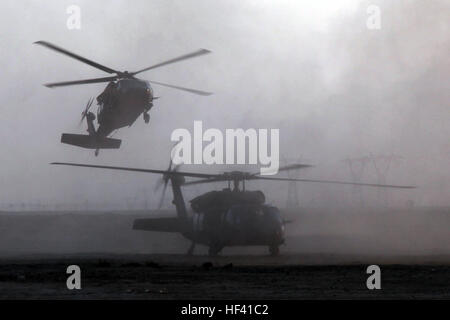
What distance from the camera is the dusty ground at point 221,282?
22.7 metres

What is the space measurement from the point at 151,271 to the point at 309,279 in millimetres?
5808

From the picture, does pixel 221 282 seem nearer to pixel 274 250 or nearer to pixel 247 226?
pixel 247 226

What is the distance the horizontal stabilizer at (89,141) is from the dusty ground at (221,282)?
753 cm

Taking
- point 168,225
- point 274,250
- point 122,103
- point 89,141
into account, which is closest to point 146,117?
point 122,103

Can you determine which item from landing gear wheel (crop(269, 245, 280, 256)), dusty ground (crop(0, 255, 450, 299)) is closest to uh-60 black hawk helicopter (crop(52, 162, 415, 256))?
landing gear wheel (crop(269, 245, 280, 256))

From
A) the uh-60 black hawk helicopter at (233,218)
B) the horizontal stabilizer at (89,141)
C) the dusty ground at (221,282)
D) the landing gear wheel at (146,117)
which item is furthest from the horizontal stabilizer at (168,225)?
the dusty ground at (221,282)

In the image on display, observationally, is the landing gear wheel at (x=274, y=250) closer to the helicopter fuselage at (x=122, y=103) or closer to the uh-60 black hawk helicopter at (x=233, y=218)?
the uh-60 black hawk helicopter at (x=233, y=218)

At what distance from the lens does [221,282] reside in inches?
1032

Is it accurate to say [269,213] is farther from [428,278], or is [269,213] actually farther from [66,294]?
[66,294]

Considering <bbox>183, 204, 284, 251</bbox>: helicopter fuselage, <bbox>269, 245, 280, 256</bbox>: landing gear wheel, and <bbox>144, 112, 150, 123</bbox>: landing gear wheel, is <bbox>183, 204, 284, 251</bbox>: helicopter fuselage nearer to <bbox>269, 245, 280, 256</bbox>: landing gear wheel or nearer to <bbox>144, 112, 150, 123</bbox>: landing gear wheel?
<bbox>269, 245, 280, 256</bbox>: landing gear wheel

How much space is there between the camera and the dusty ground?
22.7 metres

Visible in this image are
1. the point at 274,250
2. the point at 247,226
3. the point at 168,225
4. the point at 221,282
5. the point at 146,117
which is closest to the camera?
the point at 221,282

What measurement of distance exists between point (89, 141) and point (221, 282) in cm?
1564

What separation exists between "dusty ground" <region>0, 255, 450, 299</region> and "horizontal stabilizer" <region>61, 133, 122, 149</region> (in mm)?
7527
